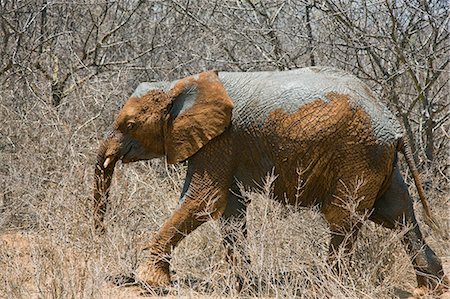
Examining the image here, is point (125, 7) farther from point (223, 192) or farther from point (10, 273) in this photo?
point (10, 273)

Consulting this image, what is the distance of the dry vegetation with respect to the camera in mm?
4625

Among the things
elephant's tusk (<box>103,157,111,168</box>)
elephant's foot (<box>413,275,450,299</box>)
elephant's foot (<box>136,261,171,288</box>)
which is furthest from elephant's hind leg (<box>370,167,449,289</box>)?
elephant's tusk (<box>103,157,111,168</box>)

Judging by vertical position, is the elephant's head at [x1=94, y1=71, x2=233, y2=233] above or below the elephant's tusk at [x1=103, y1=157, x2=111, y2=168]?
above

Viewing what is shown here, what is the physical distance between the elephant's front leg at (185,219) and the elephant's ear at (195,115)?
0.21m

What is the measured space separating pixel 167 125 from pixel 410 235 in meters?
1.76

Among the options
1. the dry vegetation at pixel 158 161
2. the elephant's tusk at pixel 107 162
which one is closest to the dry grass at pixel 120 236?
the dry vegetation at pixel 158 161

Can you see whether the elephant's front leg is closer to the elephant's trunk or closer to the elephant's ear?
the elephant's ear

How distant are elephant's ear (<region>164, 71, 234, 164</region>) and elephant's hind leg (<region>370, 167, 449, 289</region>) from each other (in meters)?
1.16

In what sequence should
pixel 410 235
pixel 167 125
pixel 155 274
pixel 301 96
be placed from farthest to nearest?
→ pixel 167 125
pixel 155 274
pixel 410 235
pixel 301 96

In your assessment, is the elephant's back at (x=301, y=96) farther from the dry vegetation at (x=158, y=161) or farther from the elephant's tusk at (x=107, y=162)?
the elephant's tusk at (x=107, y=162)

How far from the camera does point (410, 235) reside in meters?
5.13

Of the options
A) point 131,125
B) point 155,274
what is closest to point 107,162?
point 131,125

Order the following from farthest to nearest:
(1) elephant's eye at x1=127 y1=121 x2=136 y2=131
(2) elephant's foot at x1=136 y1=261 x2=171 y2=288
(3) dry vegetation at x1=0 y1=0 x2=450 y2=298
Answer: (1) elephant's eye at x1=127 y1=121 x2=136 y2=131 < (2) elephant's foot at x1=136 y1=261 x2=171 y2=288 < (3) dry vegetation at x1=0 y1=0 x2=450 y2=298

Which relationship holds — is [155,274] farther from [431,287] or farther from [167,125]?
[431,287]
